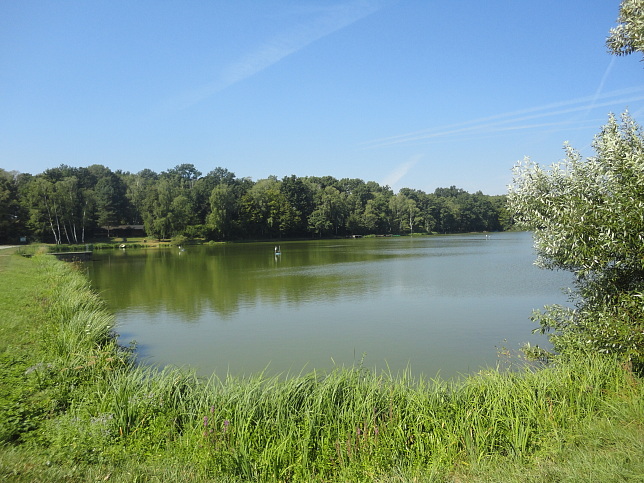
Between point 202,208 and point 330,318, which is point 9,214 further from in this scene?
point 330,318

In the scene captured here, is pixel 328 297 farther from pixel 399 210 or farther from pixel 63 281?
pixel 399 210

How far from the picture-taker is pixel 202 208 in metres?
77.9

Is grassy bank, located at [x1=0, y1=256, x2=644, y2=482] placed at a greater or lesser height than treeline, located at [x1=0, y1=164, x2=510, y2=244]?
lesser

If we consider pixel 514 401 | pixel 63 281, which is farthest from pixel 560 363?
pixel 63 281

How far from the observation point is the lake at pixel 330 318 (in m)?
9.66

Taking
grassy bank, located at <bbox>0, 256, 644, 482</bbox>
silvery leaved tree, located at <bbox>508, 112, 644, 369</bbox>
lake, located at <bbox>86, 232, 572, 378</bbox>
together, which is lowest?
lake, located at <bbox>86, 232, 572, 378</bbox>

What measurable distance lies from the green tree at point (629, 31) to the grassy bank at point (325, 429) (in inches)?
163

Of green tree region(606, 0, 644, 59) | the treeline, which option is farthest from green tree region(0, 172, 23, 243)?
green tree region(606, 0, 644, 59)

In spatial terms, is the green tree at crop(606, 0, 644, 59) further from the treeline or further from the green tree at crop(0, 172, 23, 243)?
the green tree at crop(0, 172, 23, 243)

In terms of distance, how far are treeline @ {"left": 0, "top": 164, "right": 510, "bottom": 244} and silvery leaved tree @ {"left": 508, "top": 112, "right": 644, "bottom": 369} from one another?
40642 millimetres

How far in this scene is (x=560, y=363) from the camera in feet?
20.2

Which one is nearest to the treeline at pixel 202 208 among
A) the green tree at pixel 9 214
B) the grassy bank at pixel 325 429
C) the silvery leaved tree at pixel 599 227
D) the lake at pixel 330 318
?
the green tree at pixel 9 214

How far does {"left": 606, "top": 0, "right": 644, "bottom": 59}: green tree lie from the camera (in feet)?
17.1

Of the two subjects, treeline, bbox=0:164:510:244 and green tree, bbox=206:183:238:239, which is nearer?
treeline, bbox=0:164:510:244
